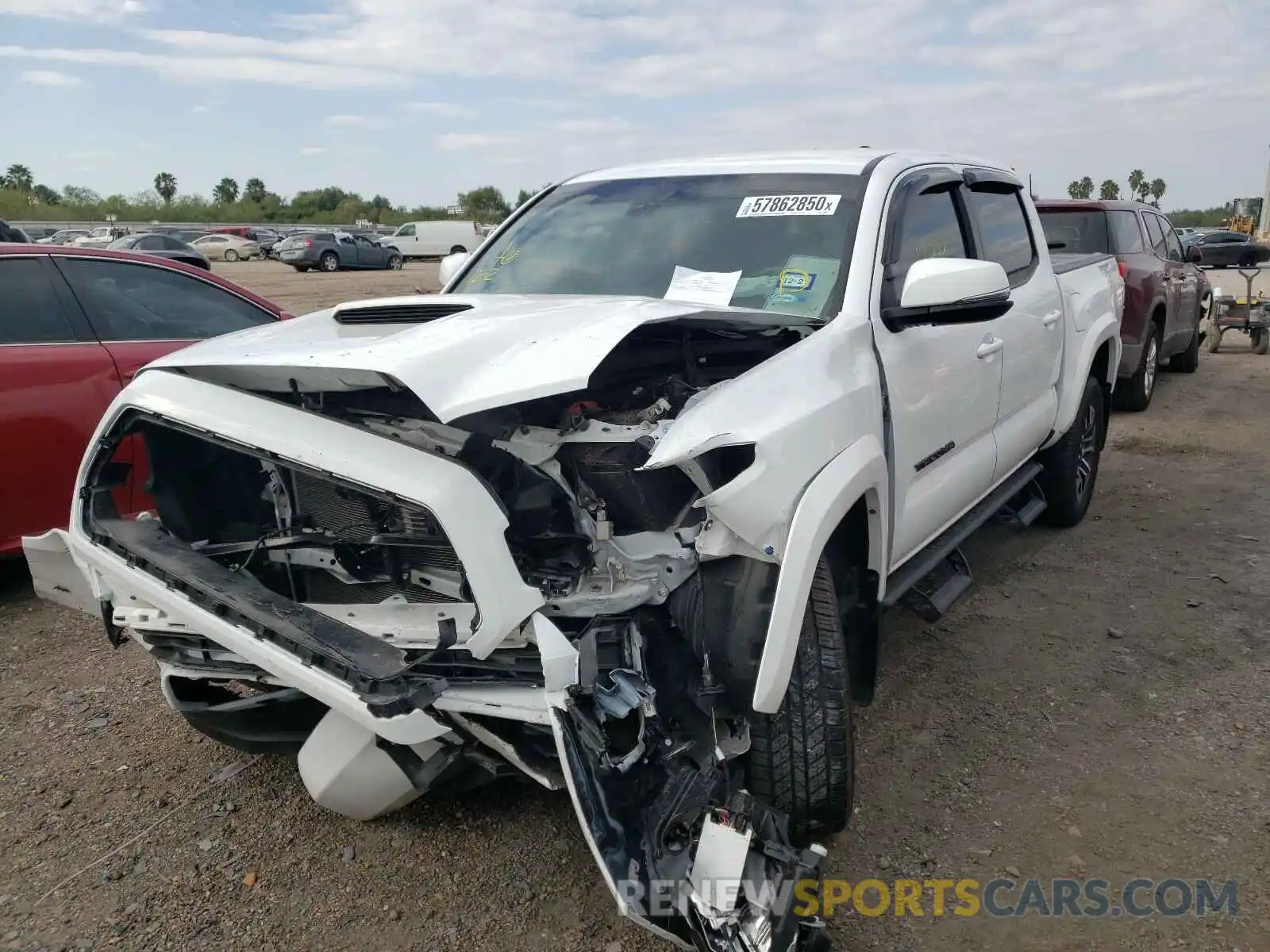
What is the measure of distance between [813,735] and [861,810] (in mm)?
555

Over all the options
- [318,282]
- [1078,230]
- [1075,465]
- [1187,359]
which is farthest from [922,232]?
[318,282]

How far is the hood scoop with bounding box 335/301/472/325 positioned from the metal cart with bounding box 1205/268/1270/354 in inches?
475

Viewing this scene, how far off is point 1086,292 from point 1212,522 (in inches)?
63.4

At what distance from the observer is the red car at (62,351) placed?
414cm

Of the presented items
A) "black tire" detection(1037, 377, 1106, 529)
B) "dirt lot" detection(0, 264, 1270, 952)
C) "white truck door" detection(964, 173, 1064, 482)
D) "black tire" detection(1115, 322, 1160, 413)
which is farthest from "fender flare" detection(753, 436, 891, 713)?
"black tire" detection(1115, 322, 1160, 413)

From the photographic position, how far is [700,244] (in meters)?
3.30

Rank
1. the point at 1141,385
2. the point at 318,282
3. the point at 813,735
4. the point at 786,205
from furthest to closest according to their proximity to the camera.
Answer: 1. the point at 318,282
2. the point at 1141,385
3. the point at 786,205
4. the point at 813,735

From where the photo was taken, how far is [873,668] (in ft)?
9.15

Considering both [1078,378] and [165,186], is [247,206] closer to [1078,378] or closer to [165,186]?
[165,186]

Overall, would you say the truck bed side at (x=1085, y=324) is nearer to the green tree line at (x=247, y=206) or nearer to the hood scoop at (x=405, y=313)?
the hood scoop at (x=405, y=313)

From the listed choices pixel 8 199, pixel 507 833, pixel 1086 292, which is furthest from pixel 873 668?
pixel 8 199

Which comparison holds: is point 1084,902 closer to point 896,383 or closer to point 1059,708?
point 1059,708

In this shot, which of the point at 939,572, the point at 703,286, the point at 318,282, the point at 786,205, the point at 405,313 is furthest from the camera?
the point at 318,282

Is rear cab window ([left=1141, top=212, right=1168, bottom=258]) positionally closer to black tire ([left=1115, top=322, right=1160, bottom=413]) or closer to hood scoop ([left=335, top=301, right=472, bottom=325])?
black tire ([left=1115, top=322, right=1160, bottom=413])
